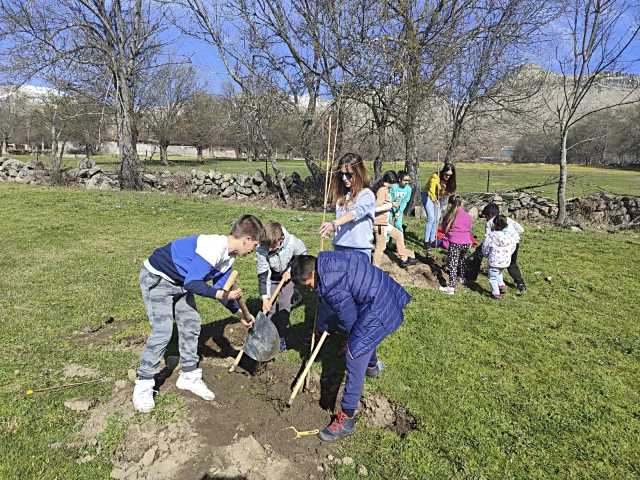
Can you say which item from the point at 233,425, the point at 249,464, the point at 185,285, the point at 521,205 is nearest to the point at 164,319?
the point at 185,285

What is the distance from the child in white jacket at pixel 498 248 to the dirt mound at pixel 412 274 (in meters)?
0.97

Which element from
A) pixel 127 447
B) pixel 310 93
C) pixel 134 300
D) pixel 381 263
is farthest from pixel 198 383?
pixel 310 93

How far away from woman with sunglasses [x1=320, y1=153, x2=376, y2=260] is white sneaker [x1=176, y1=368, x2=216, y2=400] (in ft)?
6.18

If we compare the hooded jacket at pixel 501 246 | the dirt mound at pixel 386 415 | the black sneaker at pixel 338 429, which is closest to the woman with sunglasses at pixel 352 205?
the dirt mound at pixel 386 415

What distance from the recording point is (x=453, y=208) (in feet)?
22.2

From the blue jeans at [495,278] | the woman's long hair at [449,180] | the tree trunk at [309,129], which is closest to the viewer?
the blue jeans at [495,278]

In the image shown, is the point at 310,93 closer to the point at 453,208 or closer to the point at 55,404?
the point at 453,208

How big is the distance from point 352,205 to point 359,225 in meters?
0.31

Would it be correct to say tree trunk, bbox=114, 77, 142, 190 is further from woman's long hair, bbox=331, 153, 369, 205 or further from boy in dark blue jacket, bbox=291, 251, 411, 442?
boy in dark blue jacket, bbox=291, 251, 411, 442

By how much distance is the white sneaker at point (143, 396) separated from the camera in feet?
11.8

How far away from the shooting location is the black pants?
6.80 metres

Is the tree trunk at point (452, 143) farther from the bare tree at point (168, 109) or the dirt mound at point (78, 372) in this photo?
the bare tree at point (168, 109)

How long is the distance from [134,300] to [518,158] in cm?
5829

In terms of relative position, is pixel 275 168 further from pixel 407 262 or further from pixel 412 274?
pixel 412 274
